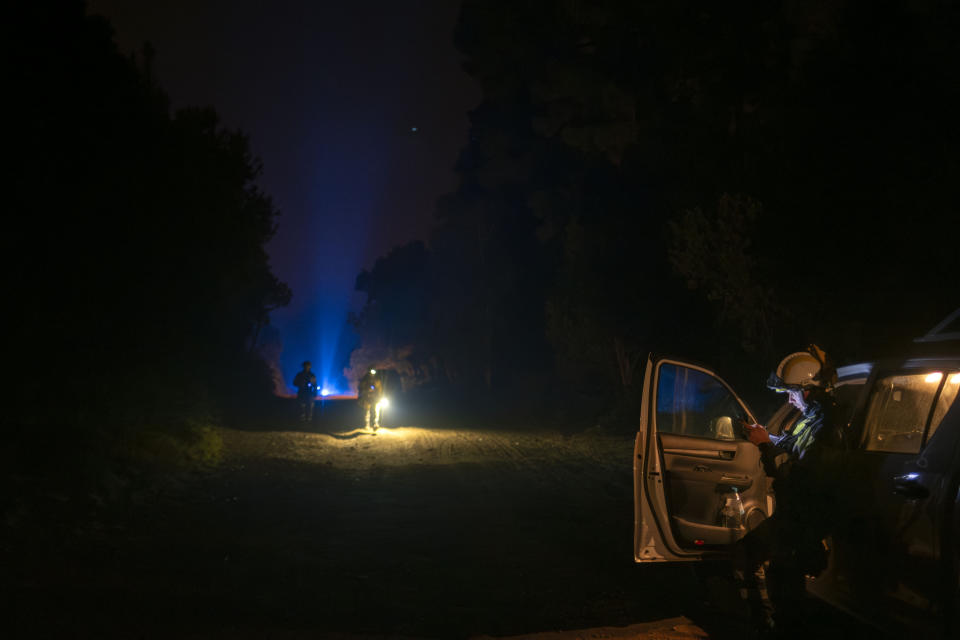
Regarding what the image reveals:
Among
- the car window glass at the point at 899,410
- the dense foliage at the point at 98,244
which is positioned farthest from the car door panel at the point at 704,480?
the dense foliage at the point at 98,244

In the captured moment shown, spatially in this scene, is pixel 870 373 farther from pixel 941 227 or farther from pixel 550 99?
pixel 550 99

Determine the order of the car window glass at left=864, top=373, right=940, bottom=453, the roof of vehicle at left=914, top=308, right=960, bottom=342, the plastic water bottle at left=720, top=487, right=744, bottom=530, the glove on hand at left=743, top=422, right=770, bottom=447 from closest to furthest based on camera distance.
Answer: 1. the roof of vehicle at left=914, top=308, right=960, bottom=342
2. the car window glass at left=864, top=373, right=940, bottom=453
3. the glove on hand at left=743, top=422, right=770, bottom=447
4. the plastic water bottle at left=720, top=487, right=744, bottom=530

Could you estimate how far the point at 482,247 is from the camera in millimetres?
50969

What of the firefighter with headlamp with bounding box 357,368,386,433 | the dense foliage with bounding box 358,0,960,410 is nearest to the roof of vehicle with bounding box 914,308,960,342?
the dense foliage with bounding box 358,0,960,410

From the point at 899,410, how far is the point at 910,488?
1.68 meters

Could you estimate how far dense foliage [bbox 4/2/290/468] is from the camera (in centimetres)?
1191

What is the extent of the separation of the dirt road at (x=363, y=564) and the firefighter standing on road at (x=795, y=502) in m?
0.53

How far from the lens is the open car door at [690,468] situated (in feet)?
19.2

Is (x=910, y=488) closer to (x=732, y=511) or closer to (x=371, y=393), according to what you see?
(x=732, y=511)

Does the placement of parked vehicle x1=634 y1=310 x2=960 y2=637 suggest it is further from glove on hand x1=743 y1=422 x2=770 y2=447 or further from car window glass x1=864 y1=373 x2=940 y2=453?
glove on hand x1=743 y1=422 x2=770 y2=447

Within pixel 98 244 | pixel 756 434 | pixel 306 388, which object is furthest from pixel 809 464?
pixel 306 388

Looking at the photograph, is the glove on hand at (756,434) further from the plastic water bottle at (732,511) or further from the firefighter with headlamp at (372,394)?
the firefighter with headlamp at (372,394)

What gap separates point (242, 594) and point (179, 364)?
415 inches

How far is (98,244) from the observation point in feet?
43.2
